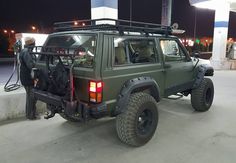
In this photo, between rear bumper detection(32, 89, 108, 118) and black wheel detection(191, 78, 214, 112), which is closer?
rear bumper detection(32, 89, 108, 118)

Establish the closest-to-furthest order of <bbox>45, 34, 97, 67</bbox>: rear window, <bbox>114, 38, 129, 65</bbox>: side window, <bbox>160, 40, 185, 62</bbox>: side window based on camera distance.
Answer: <bbox>45, 34, 97, 67</bbox>: rear window, <bbox>114, 38, 129, 65</bbox>: side window, <bbox>160, 40, 185, 62</bbox>: side window

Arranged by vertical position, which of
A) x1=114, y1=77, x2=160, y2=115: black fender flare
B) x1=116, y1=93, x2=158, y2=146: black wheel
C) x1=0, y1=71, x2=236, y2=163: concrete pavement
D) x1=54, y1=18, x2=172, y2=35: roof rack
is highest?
x1=54, y1=18, x2=172, y2=35: roof rack

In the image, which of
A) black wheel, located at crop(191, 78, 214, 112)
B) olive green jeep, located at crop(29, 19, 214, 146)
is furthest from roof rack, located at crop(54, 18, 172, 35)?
black wheel, located at crop(191, 78, 214, 112)

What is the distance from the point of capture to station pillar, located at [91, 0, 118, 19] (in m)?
7.00

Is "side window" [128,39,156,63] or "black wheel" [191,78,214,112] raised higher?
"side window" [128,39,156,63]

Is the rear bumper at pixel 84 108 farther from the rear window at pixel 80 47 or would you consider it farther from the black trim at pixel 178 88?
the black trim at pixel 178 88

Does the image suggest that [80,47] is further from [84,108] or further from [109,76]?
[84,108]

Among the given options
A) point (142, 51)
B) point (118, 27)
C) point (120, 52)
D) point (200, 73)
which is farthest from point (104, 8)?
point (120, 52)

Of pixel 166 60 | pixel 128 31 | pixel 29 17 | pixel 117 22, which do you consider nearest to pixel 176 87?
pixel 166 60

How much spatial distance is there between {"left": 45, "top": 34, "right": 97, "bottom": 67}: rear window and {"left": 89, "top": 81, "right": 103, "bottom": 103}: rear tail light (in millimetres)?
293

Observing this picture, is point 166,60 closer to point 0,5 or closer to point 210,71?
point 210,71

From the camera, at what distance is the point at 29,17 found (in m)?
30.0

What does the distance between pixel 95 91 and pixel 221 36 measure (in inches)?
493

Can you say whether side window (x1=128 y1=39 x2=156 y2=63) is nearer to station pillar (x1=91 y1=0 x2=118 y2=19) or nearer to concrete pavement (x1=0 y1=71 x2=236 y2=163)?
concrete pavement (x1=0 y1=71 x2=236 y2=163)
